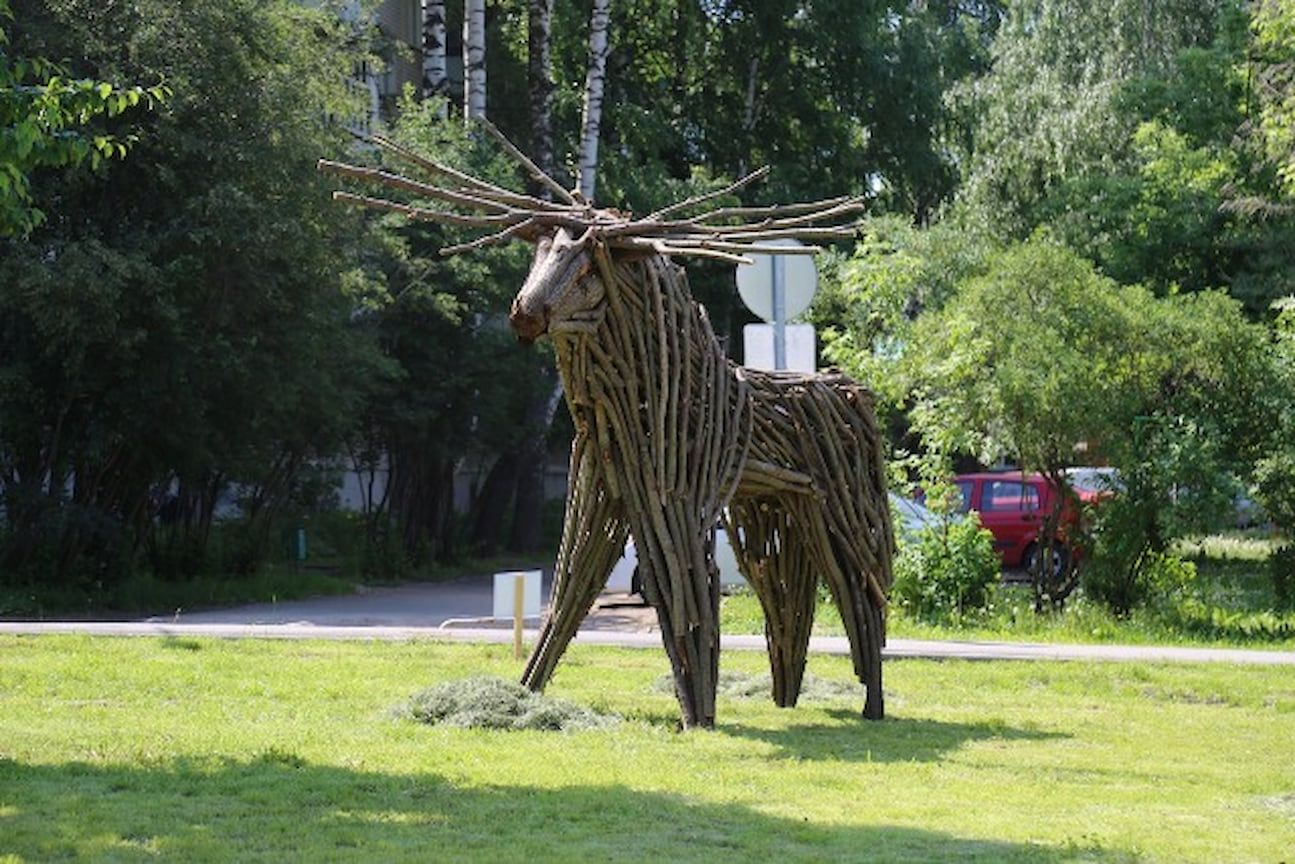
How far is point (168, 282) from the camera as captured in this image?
21.5m

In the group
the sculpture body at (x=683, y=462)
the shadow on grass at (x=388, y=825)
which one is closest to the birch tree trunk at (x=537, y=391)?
the sculpture body at (x=683, y=462)

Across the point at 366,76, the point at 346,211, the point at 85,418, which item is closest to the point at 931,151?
the point at 366,76

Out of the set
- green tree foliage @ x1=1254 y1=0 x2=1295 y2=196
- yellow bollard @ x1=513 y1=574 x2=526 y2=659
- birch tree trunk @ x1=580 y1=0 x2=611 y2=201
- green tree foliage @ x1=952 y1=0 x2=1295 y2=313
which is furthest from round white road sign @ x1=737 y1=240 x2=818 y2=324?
birch tree trunk @ x1=580 y1=0 x2=611 y2=201

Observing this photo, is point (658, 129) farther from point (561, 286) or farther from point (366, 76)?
point (561, 286)

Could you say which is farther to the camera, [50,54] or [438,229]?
[438,229]

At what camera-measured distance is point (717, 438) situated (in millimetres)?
11688

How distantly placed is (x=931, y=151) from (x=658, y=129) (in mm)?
6409

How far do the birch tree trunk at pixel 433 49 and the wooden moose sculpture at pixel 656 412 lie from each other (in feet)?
66.1

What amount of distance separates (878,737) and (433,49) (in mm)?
22349

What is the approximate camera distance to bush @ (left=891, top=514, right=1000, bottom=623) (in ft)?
66.0

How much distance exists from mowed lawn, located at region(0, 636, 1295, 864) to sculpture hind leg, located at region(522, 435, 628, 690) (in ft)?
2.11

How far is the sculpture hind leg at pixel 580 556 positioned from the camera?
467 inches

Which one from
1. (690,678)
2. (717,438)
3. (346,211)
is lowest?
(690,678)

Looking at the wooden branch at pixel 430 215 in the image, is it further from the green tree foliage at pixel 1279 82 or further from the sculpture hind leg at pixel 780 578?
the green tree foliage at pixel 1279 82
